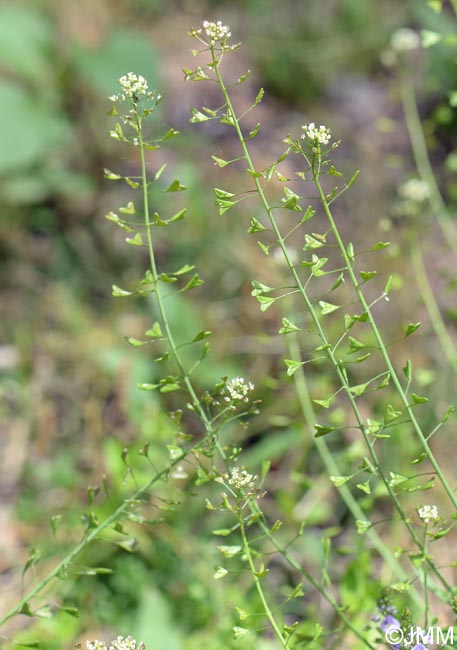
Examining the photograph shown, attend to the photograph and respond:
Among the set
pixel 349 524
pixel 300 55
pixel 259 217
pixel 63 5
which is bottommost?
pixel 349 524

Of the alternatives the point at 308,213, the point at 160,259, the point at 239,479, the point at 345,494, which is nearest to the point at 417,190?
the point at 345,494

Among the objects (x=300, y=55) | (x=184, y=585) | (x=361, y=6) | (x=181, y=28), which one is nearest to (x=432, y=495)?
(x=184, y=585)

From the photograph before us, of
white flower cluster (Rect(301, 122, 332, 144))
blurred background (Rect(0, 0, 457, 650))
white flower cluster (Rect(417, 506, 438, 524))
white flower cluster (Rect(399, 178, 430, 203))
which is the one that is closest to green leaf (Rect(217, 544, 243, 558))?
white flower cluster (Rect(417, 506, 438, 524))

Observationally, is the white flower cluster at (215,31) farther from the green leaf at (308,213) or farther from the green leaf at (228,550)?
the green leaf at (228,550)

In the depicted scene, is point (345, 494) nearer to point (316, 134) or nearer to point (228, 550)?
point (228, 550)

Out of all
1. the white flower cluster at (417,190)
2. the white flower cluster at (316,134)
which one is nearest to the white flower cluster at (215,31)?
the white flower cluster at (316,134)

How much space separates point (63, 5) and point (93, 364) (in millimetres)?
1751

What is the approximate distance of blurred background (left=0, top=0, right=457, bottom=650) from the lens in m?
1.61

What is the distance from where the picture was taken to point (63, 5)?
3164mm

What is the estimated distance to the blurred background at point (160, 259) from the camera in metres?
1.61

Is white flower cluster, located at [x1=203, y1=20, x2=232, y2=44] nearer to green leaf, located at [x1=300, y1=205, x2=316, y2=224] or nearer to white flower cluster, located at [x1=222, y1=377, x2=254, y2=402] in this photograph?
green leaf, located at [x1=300, y1=205, x2=316, y2=224]

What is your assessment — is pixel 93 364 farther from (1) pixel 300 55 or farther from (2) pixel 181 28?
(2) pixel 181 28

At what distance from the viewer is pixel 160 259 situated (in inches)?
95.9

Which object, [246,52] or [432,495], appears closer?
[432,495]
